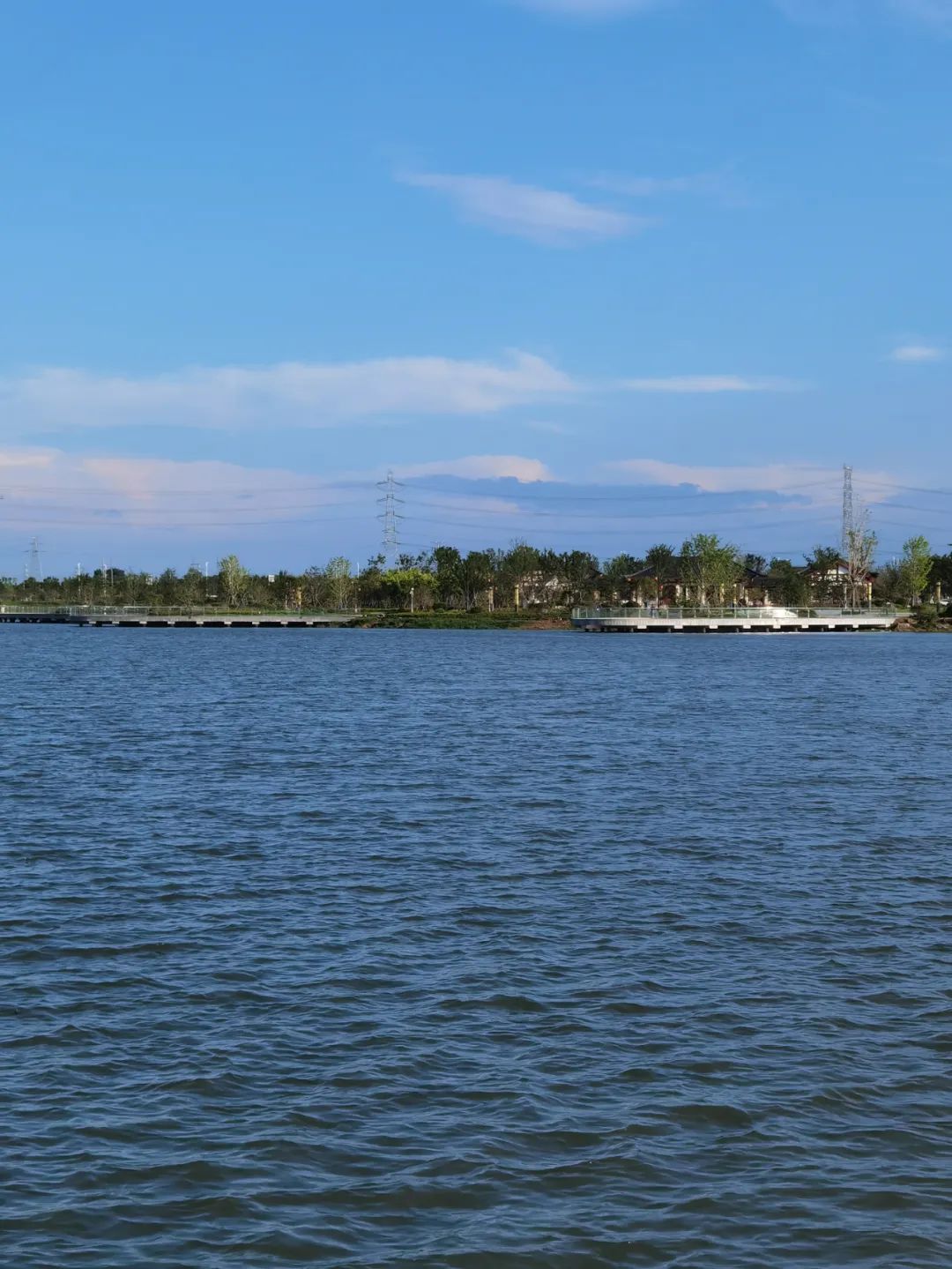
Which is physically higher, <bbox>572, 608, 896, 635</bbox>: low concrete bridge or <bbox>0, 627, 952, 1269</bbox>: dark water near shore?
<bbox>572, 608, 896, 635</bbox>: low concrete bridge

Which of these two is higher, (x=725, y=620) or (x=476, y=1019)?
(x=725, y=620)

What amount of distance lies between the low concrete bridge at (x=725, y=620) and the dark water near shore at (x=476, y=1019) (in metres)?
157

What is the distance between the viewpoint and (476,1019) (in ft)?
48.1

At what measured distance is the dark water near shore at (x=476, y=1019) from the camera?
10.2 meters

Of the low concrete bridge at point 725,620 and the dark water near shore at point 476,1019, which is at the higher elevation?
the low concrete bridge at point 725,620

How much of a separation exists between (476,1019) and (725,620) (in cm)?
18296

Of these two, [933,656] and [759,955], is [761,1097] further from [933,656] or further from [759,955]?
[933,656]

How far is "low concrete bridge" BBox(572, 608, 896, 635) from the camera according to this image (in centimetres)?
19275

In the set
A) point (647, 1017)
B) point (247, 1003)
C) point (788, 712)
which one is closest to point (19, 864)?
point (247, 1003)

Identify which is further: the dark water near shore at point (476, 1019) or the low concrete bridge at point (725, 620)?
the low concrete bridge at point (725, 620)

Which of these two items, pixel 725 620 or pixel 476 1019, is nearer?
Result: pixel 476 1019

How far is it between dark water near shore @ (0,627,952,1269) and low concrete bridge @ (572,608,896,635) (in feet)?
516

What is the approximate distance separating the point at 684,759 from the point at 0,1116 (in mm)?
29738

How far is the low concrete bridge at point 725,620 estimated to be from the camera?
19275 centimetres
